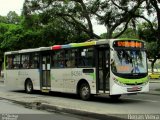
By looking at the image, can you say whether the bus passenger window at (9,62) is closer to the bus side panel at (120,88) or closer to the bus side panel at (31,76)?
the bus side panel at (31,76)

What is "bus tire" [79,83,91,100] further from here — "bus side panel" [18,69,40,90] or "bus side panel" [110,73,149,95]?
"bus side panel" [18,69,40,90]

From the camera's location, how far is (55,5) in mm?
34469

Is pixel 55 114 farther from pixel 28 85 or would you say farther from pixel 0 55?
pixel 0 55

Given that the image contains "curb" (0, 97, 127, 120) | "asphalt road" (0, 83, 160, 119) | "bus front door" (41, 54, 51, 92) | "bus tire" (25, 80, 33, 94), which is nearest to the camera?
"curb" (0, 97, 127, 120)

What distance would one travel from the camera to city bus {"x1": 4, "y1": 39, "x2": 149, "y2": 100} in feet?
61.4

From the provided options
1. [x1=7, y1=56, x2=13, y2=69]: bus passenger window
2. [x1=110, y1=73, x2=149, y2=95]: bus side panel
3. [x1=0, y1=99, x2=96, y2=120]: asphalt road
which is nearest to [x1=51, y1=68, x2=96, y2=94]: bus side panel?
[x1=110, y1=73, x2=149, y2=95]: bus side panel

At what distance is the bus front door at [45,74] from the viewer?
23.9 m

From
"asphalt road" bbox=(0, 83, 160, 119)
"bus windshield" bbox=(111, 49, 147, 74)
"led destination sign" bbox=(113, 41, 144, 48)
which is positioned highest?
"led destination sign" bbox=(113, 41, 144, 48)

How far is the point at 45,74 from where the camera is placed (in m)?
24.3

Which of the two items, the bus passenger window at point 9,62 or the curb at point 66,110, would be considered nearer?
the curb at point 66,110

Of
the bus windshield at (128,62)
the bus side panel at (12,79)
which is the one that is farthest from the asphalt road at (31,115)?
the bus side panel at (12,79)

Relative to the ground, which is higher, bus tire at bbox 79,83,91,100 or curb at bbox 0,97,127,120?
bus tire at bbox 79,83,91,100

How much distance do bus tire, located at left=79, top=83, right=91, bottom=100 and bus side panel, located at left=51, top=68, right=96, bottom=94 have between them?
35 cm

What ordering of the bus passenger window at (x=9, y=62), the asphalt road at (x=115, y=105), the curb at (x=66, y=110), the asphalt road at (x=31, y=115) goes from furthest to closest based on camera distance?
the bus passenger window at (x=9, y=62) → the asphalt road at (x=115, y=105) → the asphalt road at (x=31, y=115) → the curb at (x=66, y=110)
